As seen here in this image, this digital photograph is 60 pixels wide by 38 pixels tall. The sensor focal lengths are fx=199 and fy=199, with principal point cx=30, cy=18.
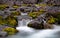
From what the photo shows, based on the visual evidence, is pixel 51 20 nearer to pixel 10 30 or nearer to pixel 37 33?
pixel 37 33

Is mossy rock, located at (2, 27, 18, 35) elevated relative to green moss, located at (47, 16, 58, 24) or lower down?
elevated

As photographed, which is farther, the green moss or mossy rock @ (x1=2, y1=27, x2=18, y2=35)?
the green moss

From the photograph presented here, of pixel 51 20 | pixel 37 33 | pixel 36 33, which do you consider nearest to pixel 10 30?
pixel 36 33

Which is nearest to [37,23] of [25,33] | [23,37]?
[25,33]

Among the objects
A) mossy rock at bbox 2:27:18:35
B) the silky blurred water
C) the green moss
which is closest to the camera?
the silky blurred water

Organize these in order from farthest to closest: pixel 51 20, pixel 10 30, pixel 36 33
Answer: pixel 51 20, pixel 36 33, pixel 10 30

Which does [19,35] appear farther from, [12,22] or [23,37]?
[12,22]

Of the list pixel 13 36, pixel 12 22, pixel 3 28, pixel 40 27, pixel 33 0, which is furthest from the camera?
pixel 33 0

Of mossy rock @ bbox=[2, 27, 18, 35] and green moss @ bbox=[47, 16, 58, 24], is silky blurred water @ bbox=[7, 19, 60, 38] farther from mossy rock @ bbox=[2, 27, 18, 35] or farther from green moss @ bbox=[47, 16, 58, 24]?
green moss @ bbox=[47, 16, 58, 24]

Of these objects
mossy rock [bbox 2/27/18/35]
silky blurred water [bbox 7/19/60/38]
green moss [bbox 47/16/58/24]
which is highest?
mossy rock [bbox 2/27/18/35]

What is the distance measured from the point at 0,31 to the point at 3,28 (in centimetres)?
129

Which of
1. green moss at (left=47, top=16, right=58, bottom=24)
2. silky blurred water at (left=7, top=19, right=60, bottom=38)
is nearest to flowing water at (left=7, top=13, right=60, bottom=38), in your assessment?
silky blurred water at (left=7, top=19, right=60, bottom=38)

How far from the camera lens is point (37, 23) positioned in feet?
80.9

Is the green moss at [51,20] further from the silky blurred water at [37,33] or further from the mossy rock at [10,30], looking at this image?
the mossy rock at [10,30]
